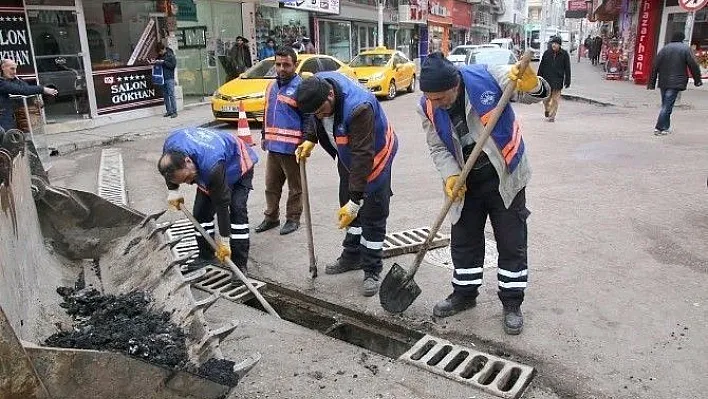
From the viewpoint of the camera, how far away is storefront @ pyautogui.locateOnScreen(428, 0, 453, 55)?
3750 centimetres

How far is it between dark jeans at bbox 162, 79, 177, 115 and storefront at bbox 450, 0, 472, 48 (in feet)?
114

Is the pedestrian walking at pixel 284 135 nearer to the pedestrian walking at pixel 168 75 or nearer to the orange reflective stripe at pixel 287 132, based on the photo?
the orange reflective stripe at pixel 287 132

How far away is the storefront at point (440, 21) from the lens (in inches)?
1476

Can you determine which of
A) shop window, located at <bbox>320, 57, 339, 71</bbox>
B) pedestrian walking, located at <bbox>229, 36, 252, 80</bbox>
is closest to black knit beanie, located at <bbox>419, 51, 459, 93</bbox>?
shop window, located at <bbox>320, 57, 339, 71</bbox>

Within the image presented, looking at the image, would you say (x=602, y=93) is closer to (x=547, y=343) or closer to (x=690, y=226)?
(x=690, y=226)

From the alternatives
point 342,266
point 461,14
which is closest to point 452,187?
point 342,266

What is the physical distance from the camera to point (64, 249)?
3.92 meters

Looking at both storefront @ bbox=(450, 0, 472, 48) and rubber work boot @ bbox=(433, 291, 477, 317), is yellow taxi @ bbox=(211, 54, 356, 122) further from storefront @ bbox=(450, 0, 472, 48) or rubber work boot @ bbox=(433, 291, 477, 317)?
storefront @ bbox=(450, 0, 472, 48)

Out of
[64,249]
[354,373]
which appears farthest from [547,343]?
[64,249]

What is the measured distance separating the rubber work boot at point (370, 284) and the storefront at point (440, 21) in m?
33.6

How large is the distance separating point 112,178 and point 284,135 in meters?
3.51

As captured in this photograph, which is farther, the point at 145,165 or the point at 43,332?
the point at 145,165

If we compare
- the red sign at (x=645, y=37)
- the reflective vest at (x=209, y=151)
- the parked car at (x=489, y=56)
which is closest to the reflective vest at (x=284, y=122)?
the reflective vest at (x=209, y=151)

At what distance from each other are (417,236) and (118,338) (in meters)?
2.93
